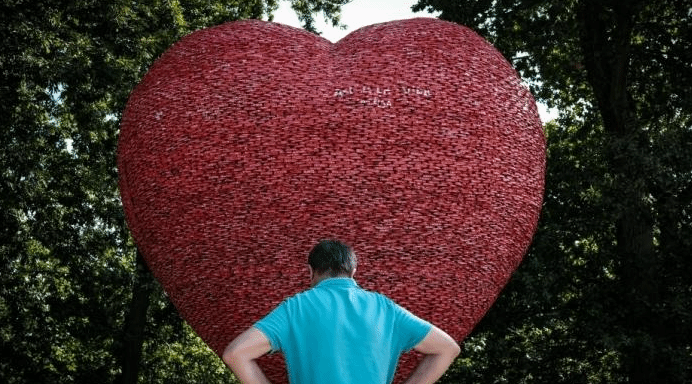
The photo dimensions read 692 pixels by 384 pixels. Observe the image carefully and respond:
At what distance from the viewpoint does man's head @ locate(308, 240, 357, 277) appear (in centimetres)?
313

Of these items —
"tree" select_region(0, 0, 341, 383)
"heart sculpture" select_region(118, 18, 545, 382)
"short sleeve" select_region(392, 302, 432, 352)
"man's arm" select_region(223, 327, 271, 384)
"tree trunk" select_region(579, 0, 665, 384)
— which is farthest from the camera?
"tree" select_region(0, 0, 341, 383)

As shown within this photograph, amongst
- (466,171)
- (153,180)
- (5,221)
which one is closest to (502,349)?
(466,171)

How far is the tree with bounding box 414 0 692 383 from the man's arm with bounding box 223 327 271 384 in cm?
533

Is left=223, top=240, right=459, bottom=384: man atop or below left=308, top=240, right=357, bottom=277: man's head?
below

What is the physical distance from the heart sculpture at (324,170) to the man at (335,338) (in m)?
1.70

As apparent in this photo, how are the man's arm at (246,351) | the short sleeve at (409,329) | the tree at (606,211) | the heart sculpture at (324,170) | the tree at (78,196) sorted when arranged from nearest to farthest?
the man's arm at (246,351) < the short sleeve at (409,329) < the heart sculpture at (324,170) < the tree at (606,211) < the tree at (78,196)

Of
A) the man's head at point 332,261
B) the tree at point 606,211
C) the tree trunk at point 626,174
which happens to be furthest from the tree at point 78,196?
the man's head at point 332,261

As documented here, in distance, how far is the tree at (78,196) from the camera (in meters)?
9.69

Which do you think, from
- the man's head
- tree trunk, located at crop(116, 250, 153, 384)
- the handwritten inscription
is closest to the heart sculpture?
the handwritten inscription

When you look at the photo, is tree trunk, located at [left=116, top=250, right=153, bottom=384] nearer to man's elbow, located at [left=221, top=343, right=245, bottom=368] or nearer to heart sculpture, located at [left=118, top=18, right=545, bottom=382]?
heart sculpture, located at [left=118, top=18, right=545, bottom=382]

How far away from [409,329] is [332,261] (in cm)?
37

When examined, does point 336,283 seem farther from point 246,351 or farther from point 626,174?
point 626,174

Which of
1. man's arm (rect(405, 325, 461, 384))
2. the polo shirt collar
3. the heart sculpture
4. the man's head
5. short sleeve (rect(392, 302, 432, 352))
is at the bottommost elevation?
man's arm (rect(405, 325, 461, 384))

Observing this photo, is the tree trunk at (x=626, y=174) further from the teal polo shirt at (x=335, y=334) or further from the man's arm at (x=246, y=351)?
the man's arm at (x=246, y=351)
